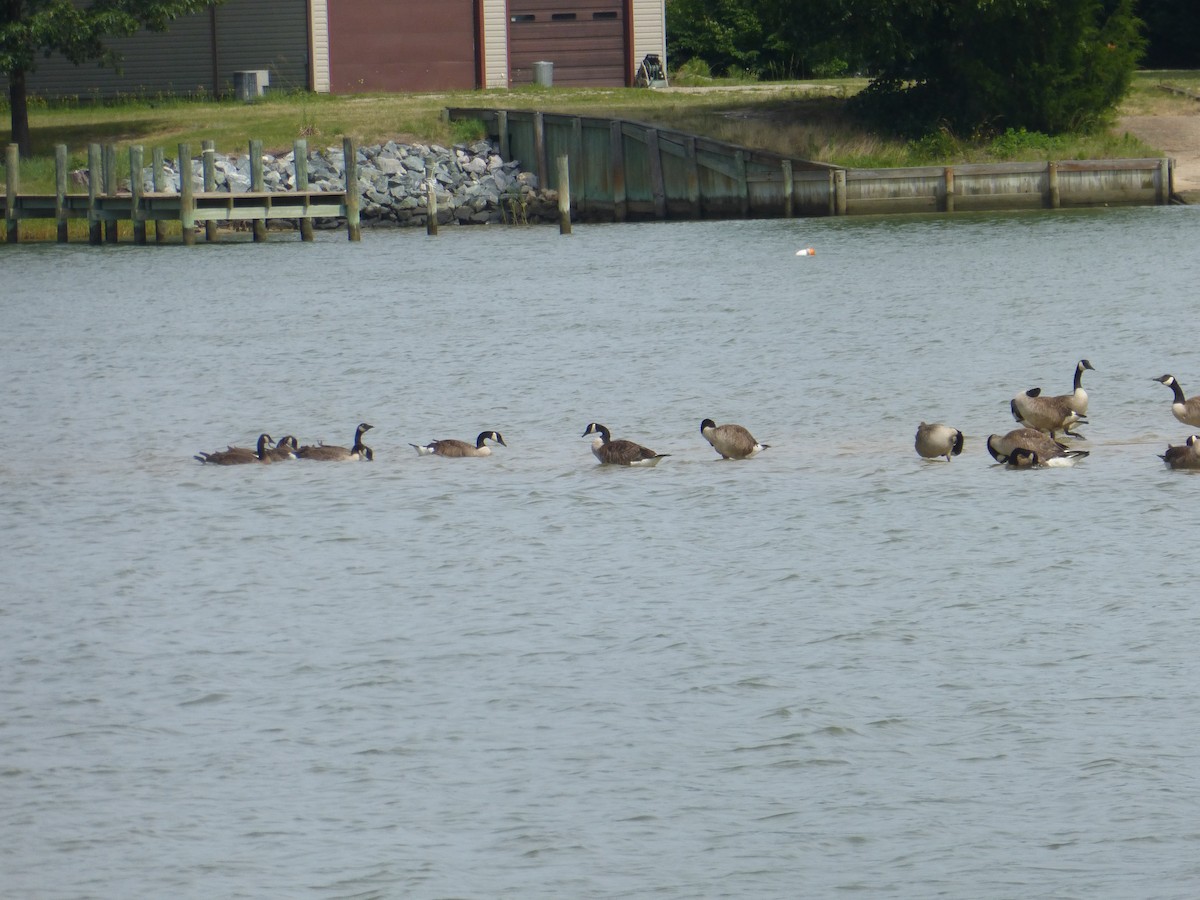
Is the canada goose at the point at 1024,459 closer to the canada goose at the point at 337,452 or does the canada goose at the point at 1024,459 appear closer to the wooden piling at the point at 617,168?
the canada goose at the point at 337,452

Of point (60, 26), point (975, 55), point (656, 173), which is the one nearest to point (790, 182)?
point (656, 173)

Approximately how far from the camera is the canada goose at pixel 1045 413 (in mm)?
20078

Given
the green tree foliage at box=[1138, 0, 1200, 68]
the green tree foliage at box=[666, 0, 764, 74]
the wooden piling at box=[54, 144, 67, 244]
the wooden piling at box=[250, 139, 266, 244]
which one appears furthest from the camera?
the green tree foliage at box=[666, 0, 764, 74]

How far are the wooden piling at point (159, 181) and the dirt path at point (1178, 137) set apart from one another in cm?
2577

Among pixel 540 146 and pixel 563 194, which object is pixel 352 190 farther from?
pixel 540 146

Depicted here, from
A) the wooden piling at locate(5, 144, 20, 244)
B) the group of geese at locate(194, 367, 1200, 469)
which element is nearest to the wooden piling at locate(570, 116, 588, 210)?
the wooden piling at locate(5, 144, 20, 244)

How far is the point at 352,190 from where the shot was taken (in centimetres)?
4953

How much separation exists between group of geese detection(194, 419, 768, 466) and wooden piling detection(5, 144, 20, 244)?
3128cm

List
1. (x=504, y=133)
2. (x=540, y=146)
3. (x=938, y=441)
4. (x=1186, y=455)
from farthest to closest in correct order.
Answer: (x=504, y=133) → (x=540, y=146) → (x=938, y=441) → (x=1186, y=455)

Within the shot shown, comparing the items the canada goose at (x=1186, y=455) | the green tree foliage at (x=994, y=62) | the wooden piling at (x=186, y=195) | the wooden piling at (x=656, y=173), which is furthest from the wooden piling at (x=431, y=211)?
the canada goose at (x=1186, y=455)

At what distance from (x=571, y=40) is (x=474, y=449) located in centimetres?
4555

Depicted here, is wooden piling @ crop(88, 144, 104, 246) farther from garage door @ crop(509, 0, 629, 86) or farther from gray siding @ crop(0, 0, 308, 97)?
garage door @ crop(509, 0, 629, 86)

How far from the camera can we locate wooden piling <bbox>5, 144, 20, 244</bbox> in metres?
50.0

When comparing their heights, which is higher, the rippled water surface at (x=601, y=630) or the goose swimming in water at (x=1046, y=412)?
the goose swimming in water at (x=1046, y=412)
